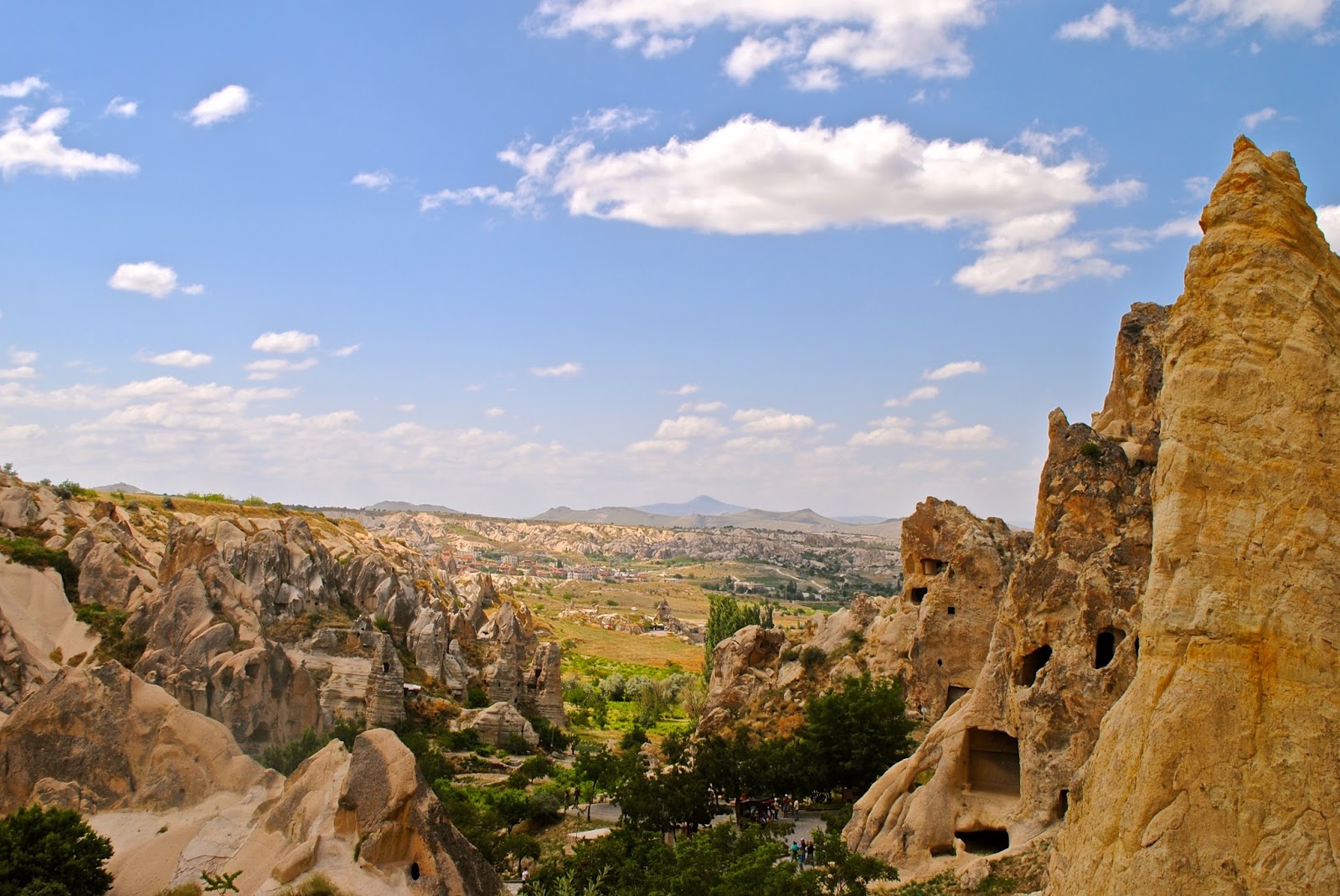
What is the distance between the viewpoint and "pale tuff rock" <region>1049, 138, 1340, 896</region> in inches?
370

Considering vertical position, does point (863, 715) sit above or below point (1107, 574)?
below

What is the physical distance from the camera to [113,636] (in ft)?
107

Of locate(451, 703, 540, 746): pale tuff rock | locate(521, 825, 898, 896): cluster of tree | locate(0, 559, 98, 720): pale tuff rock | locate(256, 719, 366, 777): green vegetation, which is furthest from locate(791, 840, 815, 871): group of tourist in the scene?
locate(451, 703, 540, 746): pale tuff rock

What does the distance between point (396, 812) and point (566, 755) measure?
2970 cm

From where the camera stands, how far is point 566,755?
44.5 meters

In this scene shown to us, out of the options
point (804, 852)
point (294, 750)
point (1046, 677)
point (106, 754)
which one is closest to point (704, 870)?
point (1046, 677)

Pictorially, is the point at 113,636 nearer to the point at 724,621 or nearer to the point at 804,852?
the point at 804,852

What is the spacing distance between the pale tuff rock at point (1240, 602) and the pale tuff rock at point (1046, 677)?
7962mm

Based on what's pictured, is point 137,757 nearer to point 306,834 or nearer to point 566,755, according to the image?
point 306,834

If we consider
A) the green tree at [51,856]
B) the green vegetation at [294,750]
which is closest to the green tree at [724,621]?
the green vegetation at [294,750]

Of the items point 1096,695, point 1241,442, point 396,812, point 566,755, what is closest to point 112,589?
point 566,755

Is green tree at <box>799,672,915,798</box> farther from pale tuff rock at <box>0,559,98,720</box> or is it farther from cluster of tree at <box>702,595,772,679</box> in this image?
cluster of tree at <box>702,595,772,679</box>

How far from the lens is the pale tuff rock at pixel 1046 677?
61.9 feet

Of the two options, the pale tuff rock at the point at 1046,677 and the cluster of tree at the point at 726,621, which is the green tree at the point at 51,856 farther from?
the cluster of tree at the point at 726,621
